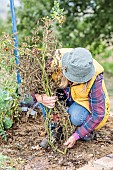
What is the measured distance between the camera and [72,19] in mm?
7262

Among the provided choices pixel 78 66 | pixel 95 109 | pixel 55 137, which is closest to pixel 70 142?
pixel 55 137

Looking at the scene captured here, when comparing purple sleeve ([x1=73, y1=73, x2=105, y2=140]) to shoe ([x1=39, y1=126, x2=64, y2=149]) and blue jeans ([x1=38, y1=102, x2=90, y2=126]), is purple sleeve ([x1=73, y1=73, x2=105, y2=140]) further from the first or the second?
shoe ([x1=39, y1=126, x2=64, y2=149])

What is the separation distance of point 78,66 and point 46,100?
15.9 inches

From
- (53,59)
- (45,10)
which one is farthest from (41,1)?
(53,59)

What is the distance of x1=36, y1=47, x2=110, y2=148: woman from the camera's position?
3572mm

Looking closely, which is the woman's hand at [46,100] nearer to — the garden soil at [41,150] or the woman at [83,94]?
the woman at [83,94]

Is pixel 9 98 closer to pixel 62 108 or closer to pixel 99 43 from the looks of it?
pixel 62 108

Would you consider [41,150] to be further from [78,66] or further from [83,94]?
[78,66]

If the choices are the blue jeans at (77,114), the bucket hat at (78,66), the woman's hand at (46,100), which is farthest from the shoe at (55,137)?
the bucket hat at (78,66)

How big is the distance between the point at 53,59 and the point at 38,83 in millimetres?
217

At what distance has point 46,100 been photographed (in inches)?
147

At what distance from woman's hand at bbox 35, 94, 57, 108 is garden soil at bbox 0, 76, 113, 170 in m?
0.43

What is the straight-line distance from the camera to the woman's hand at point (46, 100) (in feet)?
12.2

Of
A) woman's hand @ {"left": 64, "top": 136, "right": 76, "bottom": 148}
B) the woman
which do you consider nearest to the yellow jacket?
the woman
